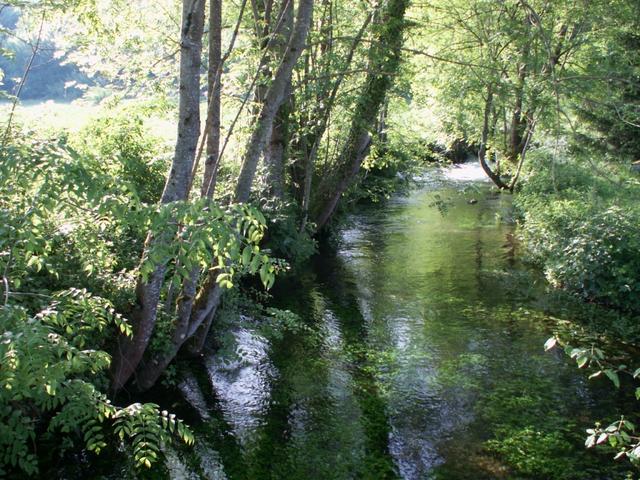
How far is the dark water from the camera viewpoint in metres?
6.66

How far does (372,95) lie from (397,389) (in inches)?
277

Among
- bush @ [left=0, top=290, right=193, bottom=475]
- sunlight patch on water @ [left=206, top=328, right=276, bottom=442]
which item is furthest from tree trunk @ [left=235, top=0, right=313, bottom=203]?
bush @ [left=0, top=290, right=193, bottom=475]

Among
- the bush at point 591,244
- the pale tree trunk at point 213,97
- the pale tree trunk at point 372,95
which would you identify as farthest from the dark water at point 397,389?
the pale tree trunk at point 372,95

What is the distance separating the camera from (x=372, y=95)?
1270cm

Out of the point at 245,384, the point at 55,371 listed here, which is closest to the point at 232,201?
the point at 245,384

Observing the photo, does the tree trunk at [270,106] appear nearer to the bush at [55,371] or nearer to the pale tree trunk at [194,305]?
the pale tree trunk at [194,305]

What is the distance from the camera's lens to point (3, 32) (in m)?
7.03

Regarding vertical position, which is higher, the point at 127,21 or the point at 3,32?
the point at 127,21

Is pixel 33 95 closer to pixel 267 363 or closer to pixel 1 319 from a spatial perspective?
pixel 267 363

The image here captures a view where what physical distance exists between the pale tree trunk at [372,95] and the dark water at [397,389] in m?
2.68

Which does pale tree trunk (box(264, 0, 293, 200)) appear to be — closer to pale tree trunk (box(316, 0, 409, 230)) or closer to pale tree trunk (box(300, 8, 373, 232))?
pale tree trunk (box(300, 8, 373, 232))

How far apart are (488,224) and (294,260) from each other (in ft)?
31.0

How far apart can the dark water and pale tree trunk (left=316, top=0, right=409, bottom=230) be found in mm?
2678

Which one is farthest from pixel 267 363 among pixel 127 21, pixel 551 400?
pixel 127 21
